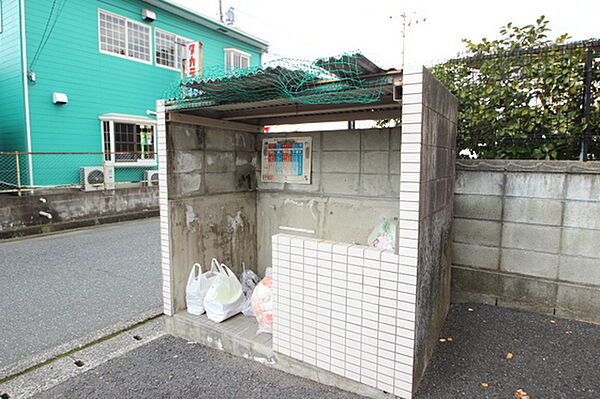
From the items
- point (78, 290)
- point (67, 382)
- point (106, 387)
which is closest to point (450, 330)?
point (106, 387)

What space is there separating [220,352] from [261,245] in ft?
5.01

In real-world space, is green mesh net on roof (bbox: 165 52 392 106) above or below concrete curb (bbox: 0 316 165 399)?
above

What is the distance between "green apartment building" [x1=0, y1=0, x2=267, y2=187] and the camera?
388 inches

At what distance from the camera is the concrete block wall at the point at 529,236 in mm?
3611

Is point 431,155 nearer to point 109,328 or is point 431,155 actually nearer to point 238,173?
point 238,173

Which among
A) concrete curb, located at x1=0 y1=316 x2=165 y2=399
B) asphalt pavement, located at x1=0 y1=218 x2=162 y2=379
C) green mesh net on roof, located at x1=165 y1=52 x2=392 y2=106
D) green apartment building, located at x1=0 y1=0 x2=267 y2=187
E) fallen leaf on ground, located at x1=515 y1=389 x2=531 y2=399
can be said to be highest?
green apartment building, located at x1=0 y1=0 x2=267 y2=187

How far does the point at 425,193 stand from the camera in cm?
254

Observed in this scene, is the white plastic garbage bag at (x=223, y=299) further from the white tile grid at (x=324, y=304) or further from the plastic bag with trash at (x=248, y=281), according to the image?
the white tile grid at (x=324, y=304)

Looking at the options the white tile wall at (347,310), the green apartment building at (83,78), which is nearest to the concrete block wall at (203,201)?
the white tile wall at (347,310)

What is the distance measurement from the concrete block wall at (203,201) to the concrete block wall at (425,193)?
2.25 m

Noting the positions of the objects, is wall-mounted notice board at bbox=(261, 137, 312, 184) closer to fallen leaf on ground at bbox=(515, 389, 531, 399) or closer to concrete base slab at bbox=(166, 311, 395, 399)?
concrete base slab at bbox=(166, 311, 395, 399)

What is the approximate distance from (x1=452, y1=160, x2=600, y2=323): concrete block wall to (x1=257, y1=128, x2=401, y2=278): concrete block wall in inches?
41.6

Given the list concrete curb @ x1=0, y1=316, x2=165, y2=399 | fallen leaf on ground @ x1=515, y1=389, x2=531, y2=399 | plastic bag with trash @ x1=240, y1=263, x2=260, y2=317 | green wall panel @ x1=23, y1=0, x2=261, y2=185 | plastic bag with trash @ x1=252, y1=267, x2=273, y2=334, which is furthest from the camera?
green wall panel @ x1=23, y1=0, x2=261, y2=185

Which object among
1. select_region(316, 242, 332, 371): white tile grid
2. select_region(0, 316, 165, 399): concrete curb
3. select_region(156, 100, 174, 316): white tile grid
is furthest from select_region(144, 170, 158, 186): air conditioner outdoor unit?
select_region(316, 242, 332, 371): white tile grid
